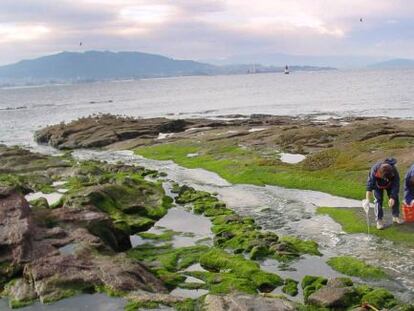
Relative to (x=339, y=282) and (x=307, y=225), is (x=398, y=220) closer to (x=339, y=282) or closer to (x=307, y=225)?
(x=307, y=225)

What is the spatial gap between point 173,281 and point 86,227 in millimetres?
6244

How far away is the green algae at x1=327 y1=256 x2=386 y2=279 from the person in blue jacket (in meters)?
4.42

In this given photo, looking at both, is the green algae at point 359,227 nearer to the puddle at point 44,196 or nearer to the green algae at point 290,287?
the green algae at point 290,287

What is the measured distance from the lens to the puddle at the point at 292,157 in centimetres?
4806

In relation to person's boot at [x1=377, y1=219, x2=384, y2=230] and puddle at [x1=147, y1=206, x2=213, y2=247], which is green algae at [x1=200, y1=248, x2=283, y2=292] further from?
person's boot at [x1=377, y1=219, x2=384, y2=230]

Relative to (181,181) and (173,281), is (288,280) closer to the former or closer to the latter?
(173,281)

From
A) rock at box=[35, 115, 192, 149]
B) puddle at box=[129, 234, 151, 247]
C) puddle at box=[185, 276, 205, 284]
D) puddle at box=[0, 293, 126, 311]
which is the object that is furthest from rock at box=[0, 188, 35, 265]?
rock at box=[35, 115, 192, 149]

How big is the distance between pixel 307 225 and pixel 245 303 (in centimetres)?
1275

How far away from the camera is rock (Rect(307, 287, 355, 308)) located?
18391 millimetres

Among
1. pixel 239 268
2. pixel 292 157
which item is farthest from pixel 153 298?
pixel 292 157

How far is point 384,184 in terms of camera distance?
26.6 metres

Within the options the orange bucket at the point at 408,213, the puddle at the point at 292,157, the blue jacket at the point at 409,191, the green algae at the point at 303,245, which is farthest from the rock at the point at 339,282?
the puddle at the point at 292,157

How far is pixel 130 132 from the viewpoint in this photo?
76188mm

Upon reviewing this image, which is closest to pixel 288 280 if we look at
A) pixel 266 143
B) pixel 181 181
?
pixel 181 181
